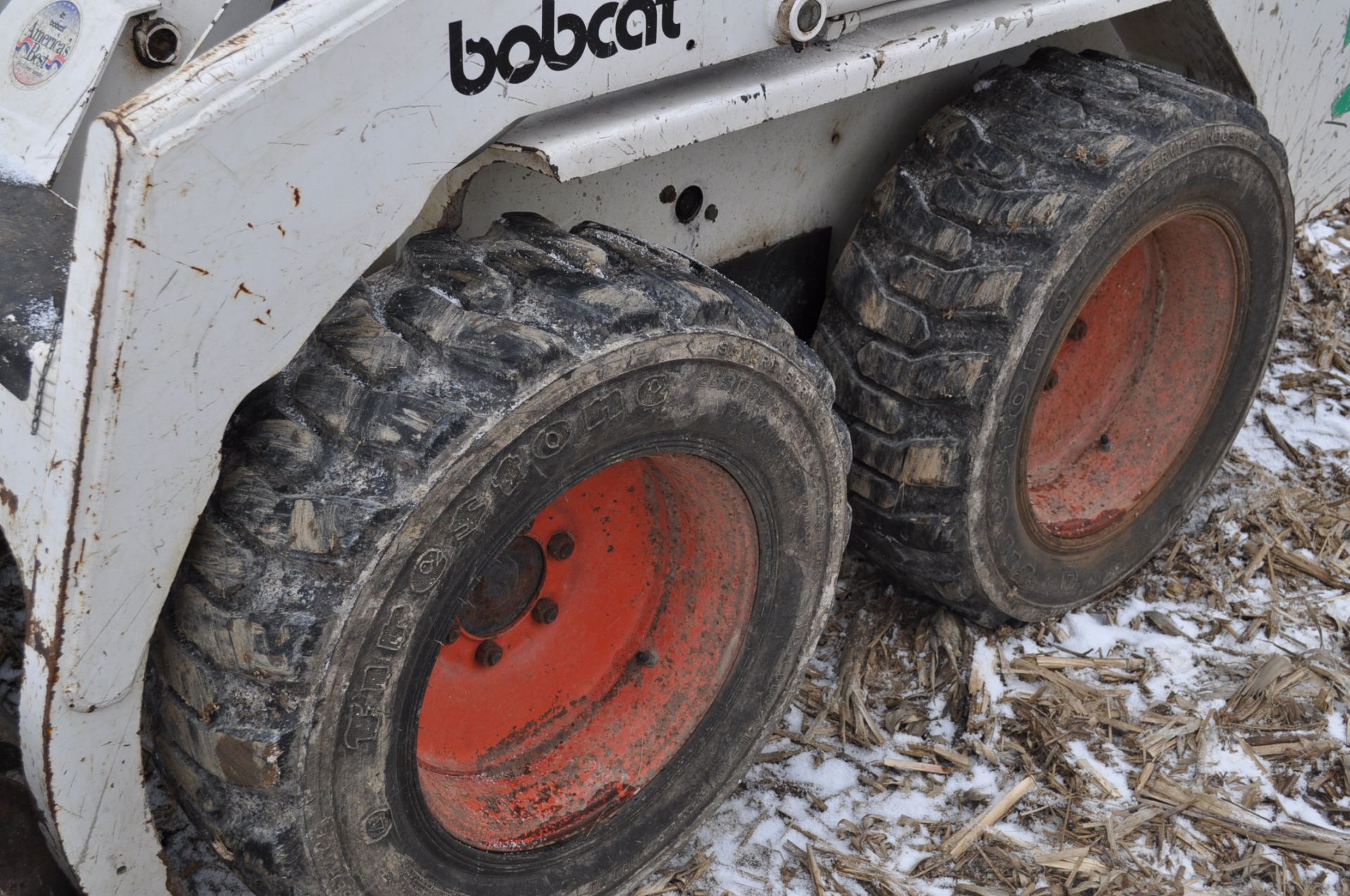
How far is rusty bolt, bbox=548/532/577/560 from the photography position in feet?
7.88

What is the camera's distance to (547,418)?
185cm

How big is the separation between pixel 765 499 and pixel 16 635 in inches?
68.5

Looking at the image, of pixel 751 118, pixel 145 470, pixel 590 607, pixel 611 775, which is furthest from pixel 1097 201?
pixel 145 470

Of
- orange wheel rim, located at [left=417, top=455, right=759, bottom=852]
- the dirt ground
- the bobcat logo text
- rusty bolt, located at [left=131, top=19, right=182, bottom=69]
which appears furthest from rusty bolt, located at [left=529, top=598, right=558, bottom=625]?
rusty bolt, located at [left=131, top=19, right=182, bottom=69]

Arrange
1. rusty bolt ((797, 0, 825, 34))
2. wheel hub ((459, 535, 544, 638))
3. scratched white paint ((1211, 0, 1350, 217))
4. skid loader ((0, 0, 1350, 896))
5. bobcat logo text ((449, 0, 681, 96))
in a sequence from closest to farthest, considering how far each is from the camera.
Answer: skid loader ((0, 0, 1350, 896)) → bobcat logo text ((449, 0, 681, 96)) → rusty bolt ((797, 0, 825, 34)) → wheel hub ((459, 535, 544, 638)) → scratched white paint ((1211, 0, 1350, 217))

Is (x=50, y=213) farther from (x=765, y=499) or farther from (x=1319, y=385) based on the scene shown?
(x=1319, y=385)

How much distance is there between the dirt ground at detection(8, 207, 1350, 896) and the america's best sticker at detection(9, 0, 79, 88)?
1.23 metres

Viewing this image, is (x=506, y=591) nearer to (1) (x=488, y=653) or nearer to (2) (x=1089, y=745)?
(1) (x=488, y=653)

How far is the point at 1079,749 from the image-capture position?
3.01 m

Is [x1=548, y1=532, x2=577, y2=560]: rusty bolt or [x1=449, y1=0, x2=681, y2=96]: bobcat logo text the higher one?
[x1=449, y1=0, x2=681, y2=96]: bobcat logo text

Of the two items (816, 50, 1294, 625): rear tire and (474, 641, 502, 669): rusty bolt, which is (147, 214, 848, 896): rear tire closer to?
(474, 641, 502, 669): rusty bolt

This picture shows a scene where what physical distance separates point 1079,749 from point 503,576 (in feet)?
4.71

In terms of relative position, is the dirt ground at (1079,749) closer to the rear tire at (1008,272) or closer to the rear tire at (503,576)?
the rear tire at (1008,272)

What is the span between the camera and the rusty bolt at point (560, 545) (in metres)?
2.40
